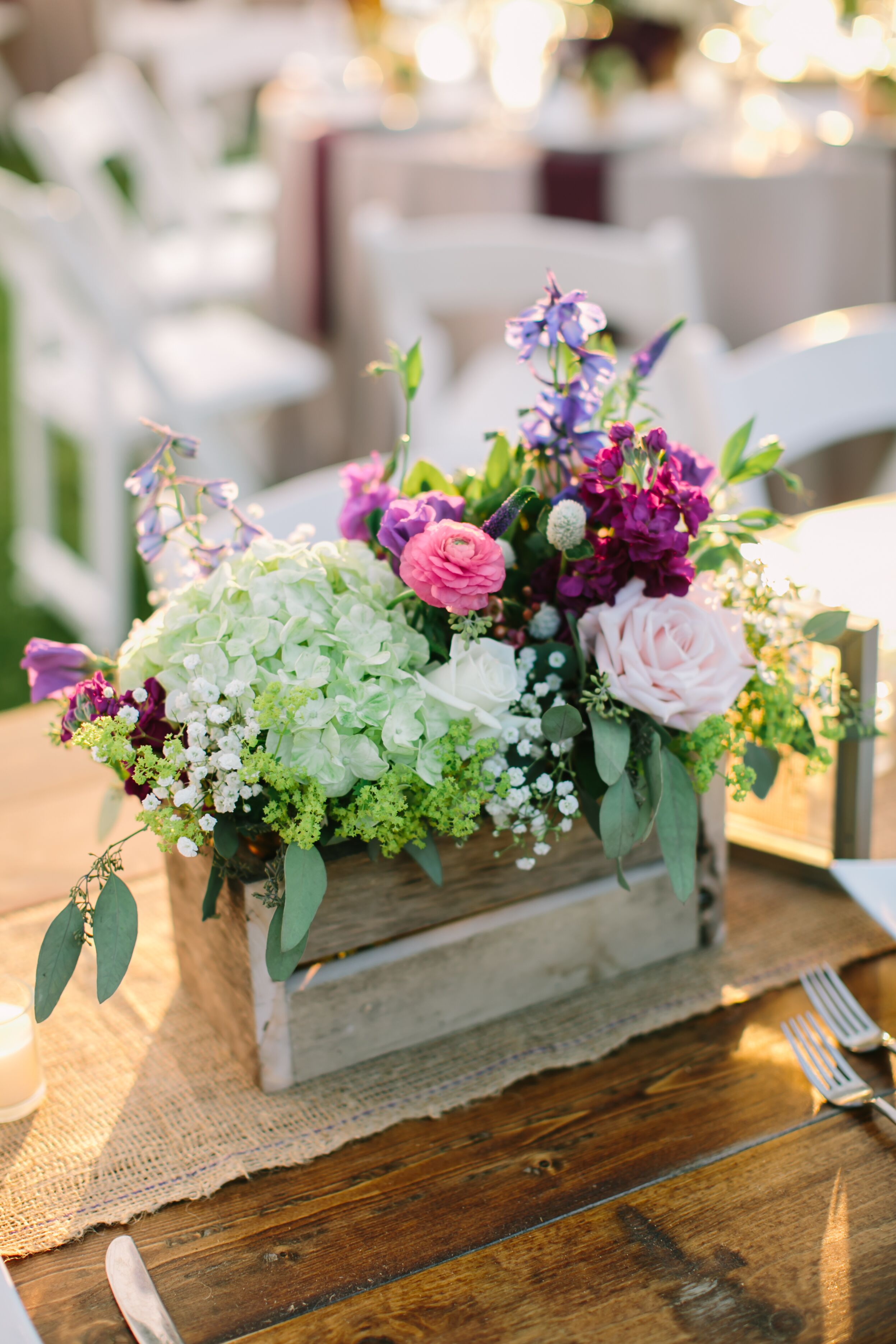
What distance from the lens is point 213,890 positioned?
0.67 m

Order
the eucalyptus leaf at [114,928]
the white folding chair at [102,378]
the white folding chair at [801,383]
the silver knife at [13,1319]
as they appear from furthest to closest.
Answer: the white folding chair at [102,378] < the white folding chair at [801,383] < the eucalyptus leaf at [114,928] < the silver knife at [13,1319]

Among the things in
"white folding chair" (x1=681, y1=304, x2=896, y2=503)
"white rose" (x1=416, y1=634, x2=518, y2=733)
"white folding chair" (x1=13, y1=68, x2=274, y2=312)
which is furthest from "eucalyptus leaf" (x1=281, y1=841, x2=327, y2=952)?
"white folding chair" (x1=13, y1=68, x2=274, y2=312)

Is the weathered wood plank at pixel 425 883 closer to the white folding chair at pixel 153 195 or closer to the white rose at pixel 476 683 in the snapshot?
the white rose at pixel 476 683

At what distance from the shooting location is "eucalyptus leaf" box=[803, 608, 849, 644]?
0.74m

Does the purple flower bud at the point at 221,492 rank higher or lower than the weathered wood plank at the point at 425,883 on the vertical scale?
higher

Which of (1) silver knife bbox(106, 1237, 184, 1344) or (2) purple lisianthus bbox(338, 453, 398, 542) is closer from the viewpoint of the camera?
(1) silver knife bbox(106, 1237, 184, 1344)

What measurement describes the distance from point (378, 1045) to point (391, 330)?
4.63 ft

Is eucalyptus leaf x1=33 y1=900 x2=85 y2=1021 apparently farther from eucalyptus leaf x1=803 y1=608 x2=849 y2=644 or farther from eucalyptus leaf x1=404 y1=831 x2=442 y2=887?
eucalyptus leaf x1=803 y1=608 x2=849 y2=644

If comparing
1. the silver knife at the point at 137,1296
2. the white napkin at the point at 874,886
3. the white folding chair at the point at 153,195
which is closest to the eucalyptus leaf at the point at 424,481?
the white napkin at the point at 874,886

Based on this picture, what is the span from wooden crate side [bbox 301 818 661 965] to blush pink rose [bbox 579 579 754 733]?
0.11 metres

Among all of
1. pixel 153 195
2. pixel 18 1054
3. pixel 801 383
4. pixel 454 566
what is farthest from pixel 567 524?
pixel 153 195

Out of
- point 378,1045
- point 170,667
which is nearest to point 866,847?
point 378,1045

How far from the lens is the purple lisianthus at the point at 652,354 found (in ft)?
A: 2.46

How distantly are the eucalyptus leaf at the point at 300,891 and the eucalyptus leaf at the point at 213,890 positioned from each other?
0.18 feet
